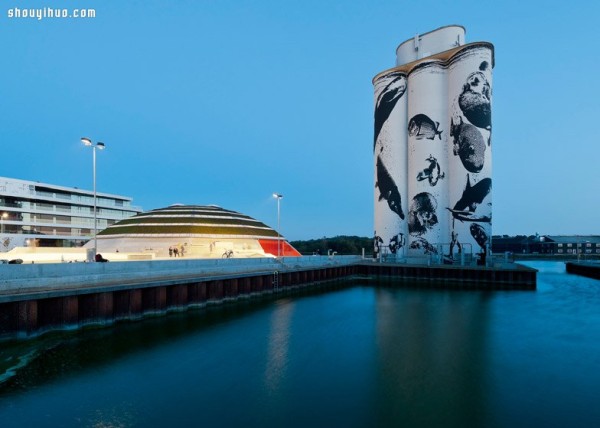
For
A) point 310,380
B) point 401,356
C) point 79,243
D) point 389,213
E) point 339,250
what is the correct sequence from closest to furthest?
point 310,380, point 401,356, point 389,213, point 79,243, point 339,250

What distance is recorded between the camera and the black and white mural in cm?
5972

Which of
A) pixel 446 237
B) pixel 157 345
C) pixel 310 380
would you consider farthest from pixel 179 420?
pixel 446 237

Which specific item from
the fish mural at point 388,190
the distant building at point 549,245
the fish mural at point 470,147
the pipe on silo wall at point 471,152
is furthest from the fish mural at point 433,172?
the distant building at point 549,245

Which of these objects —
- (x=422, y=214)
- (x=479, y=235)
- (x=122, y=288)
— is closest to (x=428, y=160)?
(x=422, y=214)

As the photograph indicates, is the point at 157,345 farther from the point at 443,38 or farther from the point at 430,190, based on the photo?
the point at 443,38

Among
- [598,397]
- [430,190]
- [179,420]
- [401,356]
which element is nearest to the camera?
[179,420]

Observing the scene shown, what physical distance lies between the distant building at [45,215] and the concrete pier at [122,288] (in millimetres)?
38884

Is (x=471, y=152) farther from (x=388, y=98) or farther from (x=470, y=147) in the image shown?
(x=388, y=98)

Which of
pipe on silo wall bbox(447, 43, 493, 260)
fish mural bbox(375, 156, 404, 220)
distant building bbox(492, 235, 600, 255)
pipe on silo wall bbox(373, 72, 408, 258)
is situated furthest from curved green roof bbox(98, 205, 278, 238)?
distant building bbox(492, 235, 600, 255)

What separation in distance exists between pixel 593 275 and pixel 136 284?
7564 cm

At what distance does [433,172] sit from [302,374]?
2195 inches

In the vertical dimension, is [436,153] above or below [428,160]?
above

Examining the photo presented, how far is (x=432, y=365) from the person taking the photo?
15.6 meters

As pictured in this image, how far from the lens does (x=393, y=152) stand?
223ft
